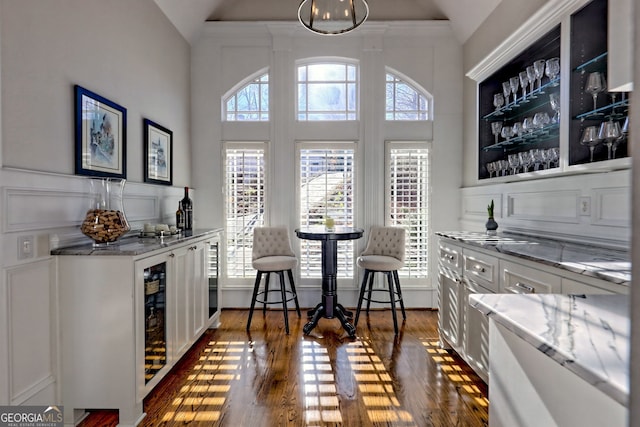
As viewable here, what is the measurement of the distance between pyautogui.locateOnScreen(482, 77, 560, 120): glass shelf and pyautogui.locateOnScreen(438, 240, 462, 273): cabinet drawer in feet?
4.29

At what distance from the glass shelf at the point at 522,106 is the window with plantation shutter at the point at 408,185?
39.3 inches

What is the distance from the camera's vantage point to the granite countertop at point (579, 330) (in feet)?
2.02

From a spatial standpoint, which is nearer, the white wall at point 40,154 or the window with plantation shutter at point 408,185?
the white wall at point 40,154

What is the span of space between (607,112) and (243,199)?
353 cm

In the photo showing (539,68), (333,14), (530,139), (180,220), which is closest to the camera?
(333,14)

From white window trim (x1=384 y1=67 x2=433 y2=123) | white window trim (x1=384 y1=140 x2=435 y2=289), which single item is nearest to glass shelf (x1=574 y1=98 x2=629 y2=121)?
white window trim (x1=384 y1=140 x2=435 y2=289)

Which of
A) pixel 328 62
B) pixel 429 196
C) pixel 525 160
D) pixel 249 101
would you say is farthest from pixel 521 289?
pixel 249 101

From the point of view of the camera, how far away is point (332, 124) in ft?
14.7

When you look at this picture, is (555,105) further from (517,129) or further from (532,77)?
(517,129)

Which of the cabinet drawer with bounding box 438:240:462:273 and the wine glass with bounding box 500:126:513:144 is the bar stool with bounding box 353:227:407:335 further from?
the wine glass with bounding box 500:126:513:144

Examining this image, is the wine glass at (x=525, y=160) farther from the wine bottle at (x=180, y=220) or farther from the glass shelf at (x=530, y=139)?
the wine bottle at (x=180, y=220)

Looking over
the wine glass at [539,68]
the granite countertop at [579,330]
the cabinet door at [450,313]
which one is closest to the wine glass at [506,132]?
the wine glass at [539,68]

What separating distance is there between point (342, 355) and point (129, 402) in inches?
64.3

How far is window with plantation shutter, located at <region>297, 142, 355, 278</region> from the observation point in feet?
14.6
